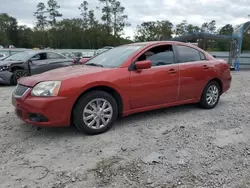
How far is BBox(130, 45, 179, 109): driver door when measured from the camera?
423 centimetres

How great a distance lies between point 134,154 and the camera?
128 inches

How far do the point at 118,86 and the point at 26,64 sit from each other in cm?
643

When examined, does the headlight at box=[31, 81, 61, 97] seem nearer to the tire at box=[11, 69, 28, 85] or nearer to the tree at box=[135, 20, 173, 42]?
the tire at box=[11, 69, 28, 85]

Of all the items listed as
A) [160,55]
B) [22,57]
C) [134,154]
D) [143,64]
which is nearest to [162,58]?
[160,55]

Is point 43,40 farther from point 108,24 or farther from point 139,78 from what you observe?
point 139,78

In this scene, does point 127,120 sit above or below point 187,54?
below

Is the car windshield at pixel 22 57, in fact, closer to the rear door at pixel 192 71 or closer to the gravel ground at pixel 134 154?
the gravel ground at pixel 134 154

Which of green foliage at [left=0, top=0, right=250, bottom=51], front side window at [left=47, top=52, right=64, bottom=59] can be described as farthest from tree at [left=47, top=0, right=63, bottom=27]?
front side window at [left=47, top=52, right=64, bottom=59]

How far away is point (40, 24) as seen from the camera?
62.1m

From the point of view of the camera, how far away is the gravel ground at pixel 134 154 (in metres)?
2.69

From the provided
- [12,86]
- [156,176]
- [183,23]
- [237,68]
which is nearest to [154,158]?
[156,176]

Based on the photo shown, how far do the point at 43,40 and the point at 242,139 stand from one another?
2357 inches

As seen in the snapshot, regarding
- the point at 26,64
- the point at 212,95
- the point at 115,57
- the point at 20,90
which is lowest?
the point at 212,95

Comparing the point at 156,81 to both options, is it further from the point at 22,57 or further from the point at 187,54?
the point at 22,57
